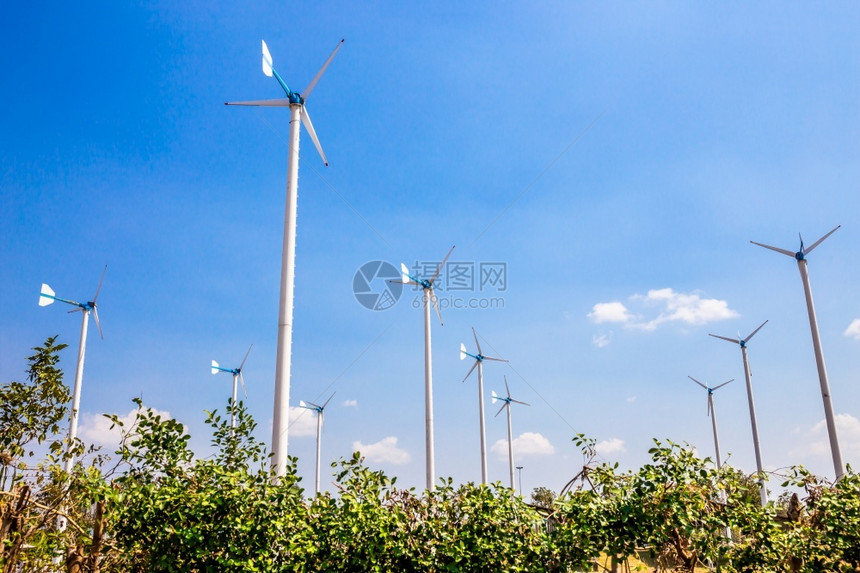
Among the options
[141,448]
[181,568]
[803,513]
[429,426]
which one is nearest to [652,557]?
[803,513]

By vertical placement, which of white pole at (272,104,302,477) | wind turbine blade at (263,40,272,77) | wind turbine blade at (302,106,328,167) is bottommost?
white pole at (272,104,302,477)

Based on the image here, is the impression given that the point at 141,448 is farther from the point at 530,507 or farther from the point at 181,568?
the point at 530,507

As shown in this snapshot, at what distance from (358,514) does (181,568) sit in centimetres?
204

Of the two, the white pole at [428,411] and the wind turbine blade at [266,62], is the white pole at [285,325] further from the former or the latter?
the white pole at [428,411]

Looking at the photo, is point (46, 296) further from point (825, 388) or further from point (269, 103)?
point (825, 388)

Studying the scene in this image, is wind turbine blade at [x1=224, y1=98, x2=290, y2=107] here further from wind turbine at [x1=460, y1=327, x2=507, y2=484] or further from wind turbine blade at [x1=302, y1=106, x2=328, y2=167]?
wind turbine at [x1=460, y1=327, x2=507, y2=484]

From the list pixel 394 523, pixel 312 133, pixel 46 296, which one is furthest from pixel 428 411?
pixel 46 296

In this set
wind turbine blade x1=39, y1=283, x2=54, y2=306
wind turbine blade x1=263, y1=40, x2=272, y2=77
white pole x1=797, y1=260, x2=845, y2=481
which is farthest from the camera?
wind turbine blade x1=39, y1=283, x2=54, y2=306

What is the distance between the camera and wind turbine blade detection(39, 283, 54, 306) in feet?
104

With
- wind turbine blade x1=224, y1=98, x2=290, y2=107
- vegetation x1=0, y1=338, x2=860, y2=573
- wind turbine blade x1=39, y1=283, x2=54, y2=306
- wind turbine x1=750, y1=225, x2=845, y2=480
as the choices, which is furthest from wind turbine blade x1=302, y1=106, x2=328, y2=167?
wind turbine blade x1=39, y1=283, x2=54, y2=306

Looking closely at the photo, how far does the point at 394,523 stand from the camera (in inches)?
287

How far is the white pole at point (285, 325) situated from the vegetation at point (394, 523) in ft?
7.00

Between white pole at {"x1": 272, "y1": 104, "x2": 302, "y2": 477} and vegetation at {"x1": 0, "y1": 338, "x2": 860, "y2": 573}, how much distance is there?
213cm

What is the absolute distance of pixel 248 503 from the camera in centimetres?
742
